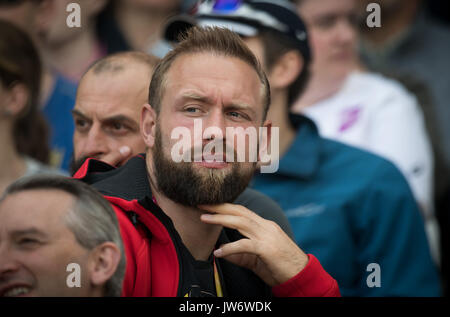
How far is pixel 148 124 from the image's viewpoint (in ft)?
5.95

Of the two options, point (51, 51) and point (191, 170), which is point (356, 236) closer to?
point (191, 170)

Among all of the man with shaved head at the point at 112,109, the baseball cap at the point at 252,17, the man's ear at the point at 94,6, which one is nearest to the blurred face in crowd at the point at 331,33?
the baseball cap at the point at 252,17

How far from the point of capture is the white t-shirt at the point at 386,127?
13.0 feet

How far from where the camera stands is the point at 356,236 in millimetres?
3137

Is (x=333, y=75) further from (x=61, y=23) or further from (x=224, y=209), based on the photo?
(x=224, y=209)

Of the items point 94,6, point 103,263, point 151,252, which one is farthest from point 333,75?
point 103,263

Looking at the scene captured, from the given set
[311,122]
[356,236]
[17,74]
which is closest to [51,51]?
[17,74]

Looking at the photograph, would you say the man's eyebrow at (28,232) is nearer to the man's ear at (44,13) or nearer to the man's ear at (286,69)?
the man's ear at (286,69)

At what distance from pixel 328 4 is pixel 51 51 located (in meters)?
1.60

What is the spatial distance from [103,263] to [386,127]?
2.80 meters

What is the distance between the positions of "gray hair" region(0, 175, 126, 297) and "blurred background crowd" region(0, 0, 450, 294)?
60.0 inches

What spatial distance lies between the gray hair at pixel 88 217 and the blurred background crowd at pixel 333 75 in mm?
1524

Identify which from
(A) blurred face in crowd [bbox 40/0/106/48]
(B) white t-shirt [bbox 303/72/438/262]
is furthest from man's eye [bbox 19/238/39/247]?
(B) white t-shirt [bbox 303/72/438/262]

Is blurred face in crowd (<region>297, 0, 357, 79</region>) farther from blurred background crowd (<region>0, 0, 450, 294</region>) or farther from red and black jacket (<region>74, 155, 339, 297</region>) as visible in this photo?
red and black jacket (<region>74, 155, 339, 297</region>)
